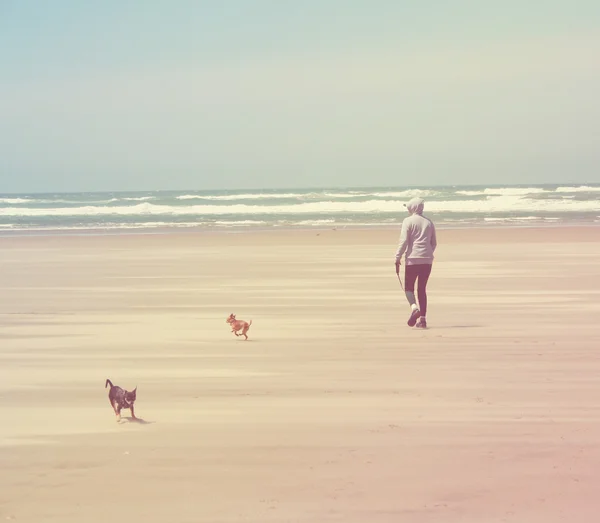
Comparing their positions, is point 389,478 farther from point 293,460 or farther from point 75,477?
point 75,477

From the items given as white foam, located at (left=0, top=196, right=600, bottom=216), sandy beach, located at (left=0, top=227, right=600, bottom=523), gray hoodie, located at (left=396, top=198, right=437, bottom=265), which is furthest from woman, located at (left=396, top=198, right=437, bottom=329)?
white foam, located at (left=0, top=196, right=600, bottom=216)

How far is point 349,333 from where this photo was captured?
30.7 feet

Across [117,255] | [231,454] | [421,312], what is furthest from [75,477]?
[117,255]

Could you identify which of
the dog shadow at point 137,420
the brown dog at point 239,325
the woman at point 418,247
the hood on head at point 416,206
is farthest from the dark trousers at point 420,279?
the dog shadow at point 137,420

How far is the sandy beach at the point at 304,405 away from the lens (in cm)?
434

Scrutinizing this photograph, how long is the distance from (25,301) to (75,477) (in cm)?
847

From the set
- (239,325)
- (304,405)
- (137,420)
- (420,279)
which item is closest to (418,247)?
(420,279)

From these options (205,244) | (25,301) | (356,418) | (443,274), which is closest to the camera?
(356,418)

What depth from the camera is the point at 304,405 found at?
20.2ft

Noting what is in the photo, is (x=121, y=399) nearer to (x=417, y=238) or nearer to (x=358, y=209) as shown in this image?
(x=417, y=238)

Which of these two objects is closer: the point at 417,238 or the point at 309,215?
the point at 417,238

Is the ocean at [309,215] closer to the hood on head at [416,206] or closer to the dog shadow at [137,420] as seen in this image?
the hood on head at [416,206]

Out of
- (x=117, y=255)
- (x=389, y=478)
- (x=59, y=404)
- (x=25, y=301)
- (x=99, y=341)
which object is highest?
(x=117, y=255)

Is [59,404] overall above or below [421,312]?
below
